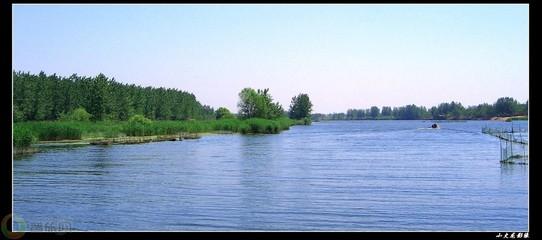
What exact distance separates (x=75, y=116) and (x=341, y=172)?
34316 millimetres

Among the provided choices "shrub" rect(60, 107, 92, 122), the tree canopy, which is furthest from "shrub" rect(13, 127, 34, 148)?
the tree canopy

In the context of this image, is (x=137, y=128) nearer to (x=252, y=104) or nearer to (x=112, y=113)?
(x=112, y=113)

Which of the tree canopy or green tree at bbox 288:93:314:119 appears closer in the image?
the tree canopy

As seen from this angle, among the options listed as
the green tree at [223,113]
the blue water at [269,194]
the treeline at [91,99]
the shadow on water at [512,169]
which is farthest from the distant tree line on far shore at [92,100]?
Answer: the shadow on water at [512,169]

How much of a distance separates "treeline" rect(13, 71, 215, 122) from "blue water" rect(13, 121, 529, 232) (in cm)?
2256

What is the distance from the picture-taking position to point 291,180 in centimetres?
2236

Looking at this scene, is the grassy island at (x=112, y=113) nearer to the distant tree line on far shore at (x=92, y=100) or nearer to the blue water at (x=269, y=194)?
the distant tree line on far shore at (x=92, y=100)

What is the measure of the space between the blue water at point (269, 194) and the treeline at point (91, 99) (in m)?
22.6

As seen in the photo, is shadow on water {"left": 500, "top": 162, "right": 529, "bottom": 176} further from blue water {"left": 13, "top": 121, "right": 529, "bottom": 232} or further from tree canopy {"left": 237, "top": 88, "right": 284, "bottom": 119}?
tree canopy {"left": 237, "top": 88, "right": 284, "bottom": 119}

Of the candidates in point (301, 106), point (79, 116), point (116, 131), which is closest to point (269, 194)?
point (116, 131)

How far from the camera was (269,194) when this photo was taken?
18.6m

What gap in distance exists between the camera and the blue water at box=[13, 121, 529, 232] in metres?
14.2
